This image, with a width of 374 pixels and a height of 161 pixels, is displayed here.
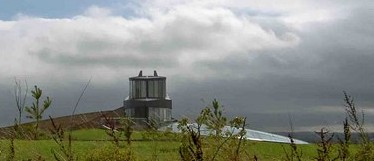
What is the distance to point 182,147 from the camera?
2.45 meters

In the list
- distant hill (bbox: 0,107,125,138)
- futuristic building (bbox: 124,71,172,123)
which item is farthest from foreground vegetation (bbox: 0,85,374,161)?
futuristic building (bbox: 124,71,172,123)

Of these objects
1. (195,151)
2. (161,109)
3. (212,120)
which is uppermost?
(161,109)

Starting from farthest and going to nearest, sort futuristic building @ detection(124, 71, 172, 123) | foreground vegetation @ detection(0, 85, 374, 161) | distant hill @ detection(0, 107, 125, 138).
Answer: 1. futuristic building @ detection(124, 71, 172, 123)
2. distant hill @ detection(0, 107, 125, 138)
3. foreground vegetation @ detection(0, 85, 374, 161)

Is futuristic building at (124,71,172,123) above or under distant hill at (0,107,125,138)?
above

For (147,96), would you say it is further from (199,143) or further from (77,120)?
(199,143)

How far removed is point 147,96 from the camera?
43719mm

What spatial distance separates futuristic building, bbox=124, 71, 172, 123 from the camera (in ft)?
143

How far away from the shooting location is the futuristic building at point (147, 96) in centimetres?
4356

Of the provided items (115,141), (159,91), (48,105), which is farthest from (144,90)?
(115,141)

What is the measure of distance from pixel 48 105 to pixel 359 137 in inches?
A: 113

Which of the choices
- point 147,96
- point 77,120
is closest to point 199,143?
point 77,120

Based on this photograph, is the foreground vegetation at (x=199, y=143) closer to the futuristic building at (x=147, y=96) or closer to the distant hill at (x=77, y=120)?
the distant hill at (x=77, y=120)

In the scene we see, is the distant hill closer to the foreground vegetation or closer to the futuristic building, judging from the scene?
the foreground vegetation

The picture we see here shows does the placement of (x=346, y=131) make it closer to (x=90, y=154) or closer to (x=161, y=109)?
(x=90, y=154)
